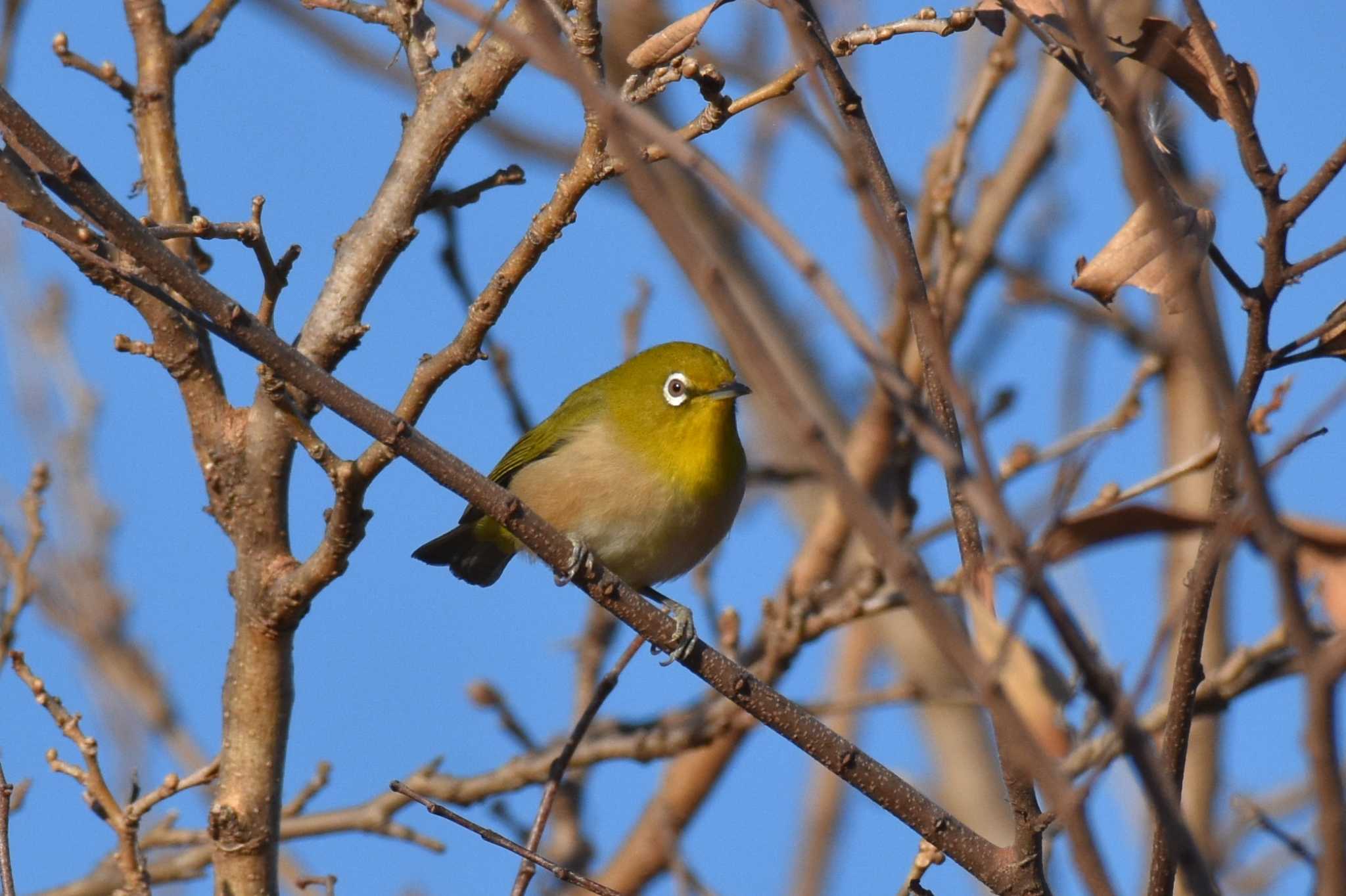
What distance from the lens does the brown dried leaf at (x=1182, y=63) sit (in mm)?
2516

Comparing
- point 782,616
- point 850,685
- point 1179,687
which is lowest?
point 1179,687

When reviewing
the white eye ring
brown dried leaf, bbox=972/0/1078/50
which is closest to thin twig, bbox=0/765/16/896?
brown dried leaf, bbox=972/0/1078/50

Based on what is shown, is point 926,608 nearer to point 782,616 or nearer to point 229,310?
point 229,310

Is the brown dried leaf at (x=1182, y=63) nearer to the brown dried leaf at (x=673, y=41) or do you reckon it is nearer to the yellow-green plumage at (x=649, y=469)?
the brown dried leaf at (x=673, y=41)

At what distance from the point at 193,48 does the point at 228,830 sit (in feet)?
7.49

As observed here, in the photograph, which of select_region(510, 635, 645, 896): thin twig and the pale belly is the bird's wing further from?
select_region(510, 635, 645, 896): thin twig

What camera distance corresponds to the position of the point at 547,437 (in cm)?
605

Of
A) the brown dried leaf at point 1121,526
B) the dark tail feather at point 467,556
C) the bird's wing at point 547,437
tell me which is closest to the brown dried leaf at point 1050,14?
the brown dried leaf at point 1121,526

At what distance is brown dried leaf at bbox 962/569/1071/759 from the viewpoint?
2365 millimetres

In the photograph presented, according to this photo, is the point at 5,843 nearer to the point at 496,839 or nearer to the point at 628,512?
the point at 496,839

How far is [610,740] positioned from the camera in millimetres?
5598

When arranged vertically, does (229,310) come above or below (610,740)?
below

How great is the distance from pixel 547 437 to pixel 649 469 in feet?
2.28

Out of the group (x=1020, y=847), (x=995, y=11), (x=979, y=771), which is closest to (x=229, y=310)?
(x=995, y=11)
